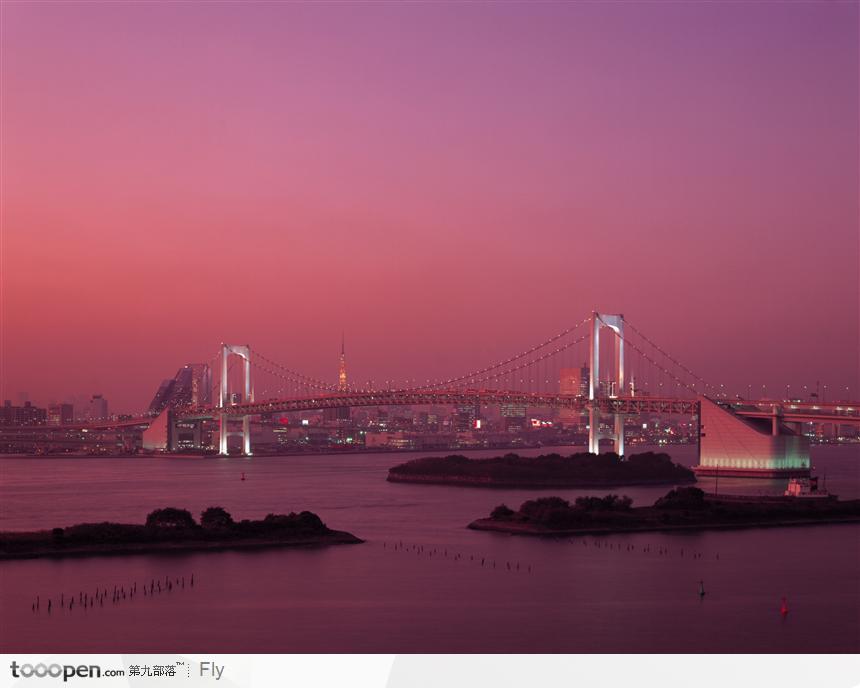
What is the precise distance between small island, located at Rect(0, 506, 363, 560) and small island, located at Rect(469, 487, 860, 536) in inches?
125

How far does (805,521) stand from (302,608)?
40.6 ft

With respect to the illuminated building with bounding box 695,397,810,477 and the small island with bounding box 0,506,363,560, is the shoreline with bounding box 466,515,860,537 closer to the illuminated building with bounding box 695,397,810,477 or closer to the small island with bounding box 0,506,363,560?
the small island with bounding box 0,506,363,560

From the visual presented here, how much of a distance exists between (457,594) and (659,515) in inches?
333

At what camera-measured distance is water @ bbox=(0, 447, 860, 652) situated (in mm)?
12578

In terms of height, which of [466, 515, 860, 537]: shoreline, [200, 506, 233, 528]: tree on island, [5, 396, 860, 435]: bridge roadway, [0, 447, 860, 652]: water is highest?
[5, 396, 860, 435]: bridge roadway

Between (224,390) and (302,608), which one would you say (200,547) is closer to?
(302,608)

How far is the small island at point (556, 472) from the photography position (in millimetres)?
33312

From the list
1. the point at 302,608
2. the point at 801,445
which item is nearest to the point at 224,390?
the point at 801,445

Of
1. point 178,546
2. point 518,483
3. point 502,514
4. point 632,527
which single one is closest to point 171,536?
point 178,546
